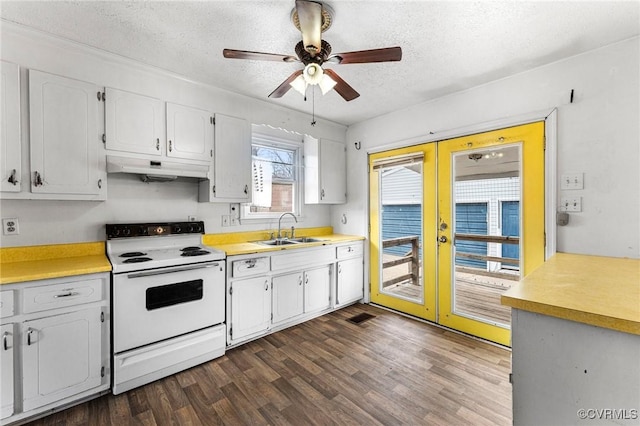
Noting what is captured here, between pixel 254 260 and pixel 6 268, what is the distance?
1.70 metres

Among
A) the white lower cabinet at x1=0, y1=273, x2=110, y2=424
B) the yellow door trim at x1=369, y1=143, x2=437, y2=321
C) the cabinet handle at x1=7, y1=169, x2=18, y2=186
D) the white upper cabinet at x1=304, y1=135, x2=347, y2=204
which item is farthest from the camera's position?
the white upper cabinet at x1=304, y1=135, x2=347, y2=204

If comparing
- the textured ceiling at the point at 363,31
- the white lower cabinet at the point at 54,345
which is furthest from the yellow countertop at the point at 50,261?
the textured ceiling at the point at 363,31

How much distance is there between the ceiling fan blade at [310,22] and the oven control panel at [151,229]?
2011 millimetres

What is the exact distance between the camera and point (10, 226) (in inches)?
79.8

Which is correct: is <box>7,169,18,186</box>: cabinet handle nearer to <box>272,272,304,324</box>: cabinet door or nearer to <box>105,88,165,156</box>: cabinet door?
<box>105,88,165,156</box>: cabinet door

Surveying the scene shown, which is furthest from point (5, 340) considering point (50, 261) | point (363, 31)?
point (363, 31)

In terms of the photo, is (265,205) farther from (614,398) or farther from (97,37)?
(614,398)

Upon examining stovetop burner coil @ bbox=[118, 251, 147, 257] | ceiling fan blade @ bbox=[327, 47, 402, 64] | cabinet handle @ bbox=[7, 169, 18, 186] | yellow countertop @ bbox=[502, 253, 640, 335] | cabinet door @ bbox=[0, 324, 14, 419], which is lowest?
cabinet door @ bbox=[0, 324, 14, 419]

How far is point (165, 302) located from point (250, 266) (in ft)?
2.53

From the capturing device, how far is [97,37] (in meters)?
2.06

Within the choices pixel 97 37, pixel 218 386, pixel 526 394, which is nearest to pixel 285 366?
pixel 218 386

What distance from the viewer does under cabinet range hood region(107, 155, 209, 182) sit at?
222 centimetres

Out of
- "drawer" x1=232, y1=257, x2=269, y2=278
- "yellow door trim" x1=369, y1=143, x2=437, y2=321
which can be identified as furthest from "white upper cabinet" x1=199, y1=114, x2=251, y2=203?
"yellow door trim" x1=369, y1=143, x2=437, y2=321

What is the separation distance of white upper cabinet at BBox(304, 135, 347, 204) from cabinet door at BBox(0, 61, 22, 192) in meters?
2.71
